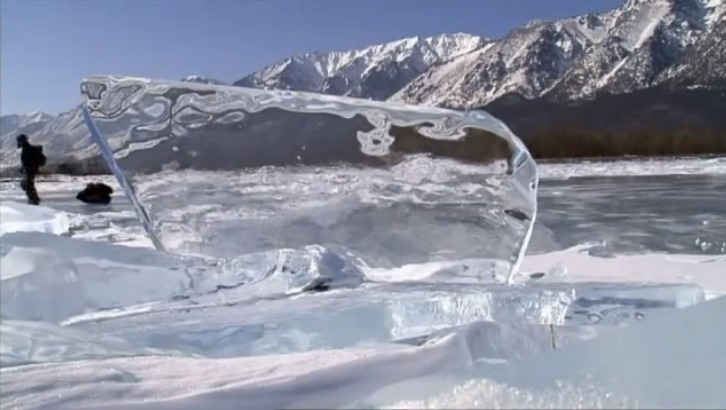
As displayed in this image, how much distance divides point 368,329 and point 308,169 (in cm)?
141

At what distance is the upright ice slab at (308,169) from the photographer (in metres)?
2.94

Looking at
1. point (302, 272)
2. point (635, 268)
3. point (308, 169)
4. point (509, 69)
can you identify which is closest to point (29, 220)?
point (308, 169)

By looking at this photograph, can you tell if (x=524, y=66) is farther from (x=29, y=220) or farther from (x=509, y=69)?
(x=29, y=220)

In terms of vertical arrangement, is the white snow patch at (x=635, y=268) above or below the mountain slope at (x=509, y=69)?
below

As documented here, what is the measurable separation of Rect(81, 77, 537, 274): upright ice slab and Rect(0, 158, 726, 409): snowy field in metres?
0.21

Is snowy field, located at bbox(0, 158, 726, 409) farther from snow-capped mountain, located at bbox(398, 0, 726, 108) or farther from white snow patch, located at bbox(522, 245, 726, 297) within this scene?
snow-capped mountain, located at bbox(398, 0, 726, 108)

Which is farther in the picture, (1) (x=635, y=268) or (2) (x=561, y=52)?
(2) (x=561, y=52)

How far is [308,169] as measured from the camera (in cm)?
308

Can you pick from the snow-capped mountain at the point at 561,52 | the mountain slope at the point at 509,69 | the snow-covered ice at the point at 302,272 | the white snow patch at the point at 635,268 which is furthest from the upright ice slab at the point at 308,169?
the mountain slope at the point at 509,69

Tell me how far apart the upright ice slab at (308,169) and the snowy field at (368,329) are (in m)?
0.21

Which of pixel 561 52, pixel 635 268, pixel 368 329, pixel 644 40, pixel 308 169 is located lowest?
pixel 635 268

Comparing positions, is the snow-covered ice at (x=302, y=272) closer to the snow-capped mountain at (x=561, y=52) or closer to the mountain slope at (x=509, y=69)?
the snow-capped mountain at (x=561, y=52)

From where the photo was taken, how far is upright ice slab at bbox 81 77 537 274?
116 inches

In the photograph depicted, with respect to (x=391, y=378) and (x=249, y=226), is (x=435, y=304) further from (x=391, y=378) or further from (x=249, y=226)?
(x=249, y=226)
